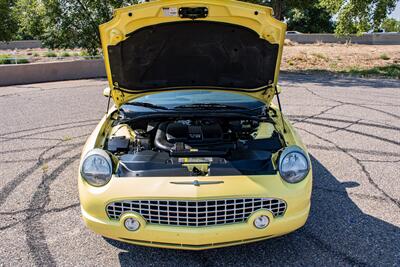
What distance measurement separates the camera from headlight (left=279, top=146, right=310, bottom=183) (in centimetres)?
274

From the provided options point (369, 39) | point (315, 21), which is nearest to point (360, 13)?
point (369, 39)

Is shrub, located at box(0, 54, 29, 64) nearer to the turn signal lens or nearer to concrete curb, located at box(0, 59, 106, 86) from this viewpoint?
concrete curb, located at box(0, 59, 106, 86)

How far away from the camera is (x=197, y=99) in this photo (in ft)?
12.4

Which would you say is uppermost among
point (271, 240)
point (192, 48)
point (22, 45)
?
point (192, 48)

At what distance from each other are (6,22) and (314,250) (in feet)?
64.4

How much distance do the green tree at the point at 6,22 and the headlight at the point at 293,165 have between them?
19.1 metres

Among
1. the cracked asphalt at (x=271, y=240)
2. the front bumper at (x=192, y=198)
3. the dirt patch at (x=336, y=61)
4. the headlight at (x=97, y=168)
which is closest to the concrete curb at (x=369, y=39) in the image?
the dirt patch at (x=336, y=61)

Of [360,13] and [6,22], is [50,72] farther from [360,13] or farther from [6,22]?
[360,13]

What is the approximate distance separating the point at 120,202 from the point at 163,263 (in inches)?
23.6

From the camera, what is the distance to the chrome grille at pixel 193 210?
8.27 ft

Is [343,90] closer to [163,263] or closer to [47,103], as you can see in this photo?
[47,103]

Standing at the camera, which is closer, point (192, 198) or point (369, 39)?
point (192, 198)

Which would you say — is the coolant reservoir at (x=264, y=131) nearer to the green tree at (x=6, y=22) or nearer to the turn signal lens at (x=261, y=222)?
the turn signal lens at (x=261, y=222)

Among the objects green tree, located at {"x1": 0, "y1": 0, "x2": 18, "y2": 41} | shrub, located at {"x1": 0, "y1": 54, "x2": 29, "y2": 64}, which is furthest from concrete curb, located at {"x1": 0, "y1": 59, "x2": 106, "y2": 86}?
green tree, located at {"x1": 0, "y1": 0, "x2": 18, "y2": 41}
